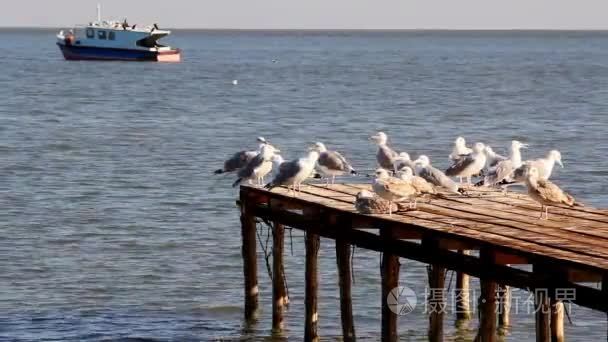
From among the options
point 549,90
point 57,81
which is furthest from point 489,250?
point 57,81

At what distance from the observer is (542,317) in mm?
14023

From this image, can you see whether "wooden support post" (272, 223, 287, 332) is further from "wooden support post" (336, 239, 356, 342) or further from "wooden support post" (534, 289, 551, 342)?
"wooden support post" (534, 289, 551, 342)

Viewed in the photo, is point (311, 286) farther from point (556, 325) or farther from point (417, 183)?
point (556, 325)

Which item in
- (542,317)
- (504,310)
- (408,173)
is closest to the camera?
(542,317)

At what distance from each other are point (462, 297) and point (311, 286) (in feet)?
8.10

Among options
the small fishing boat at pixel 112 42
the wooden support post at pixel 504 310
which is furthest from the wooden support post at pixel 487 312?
the small fishing boat at pixel 112 42

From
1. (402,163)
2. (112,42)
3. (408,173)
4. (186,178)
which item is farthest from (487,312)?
(112,42)

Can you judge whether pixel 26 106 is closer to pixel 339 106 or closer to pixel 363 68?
pixel 339 106

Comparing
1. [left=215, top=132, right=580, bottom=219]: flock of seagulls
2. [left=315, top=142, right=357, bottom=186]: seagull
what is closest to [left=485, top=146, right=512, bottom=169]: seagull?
[left=215, top=132, right=580, bottom=219]: flock of seagulls

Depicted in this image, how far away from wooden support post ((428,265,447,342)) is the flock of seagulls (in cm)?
76

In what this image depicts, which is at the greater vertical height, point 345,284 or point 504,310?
point 345,284

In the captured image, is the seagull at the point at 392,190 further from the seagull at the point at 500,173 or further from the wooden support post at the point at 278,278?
the wooden support post at the point at 278,278

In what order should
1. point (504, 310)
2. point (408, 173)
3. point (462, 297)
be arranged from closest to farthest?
point (408, 173), point (504, 310), point (462, 297)

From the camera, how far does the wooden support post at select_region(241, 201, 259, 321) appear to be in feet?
60.4
